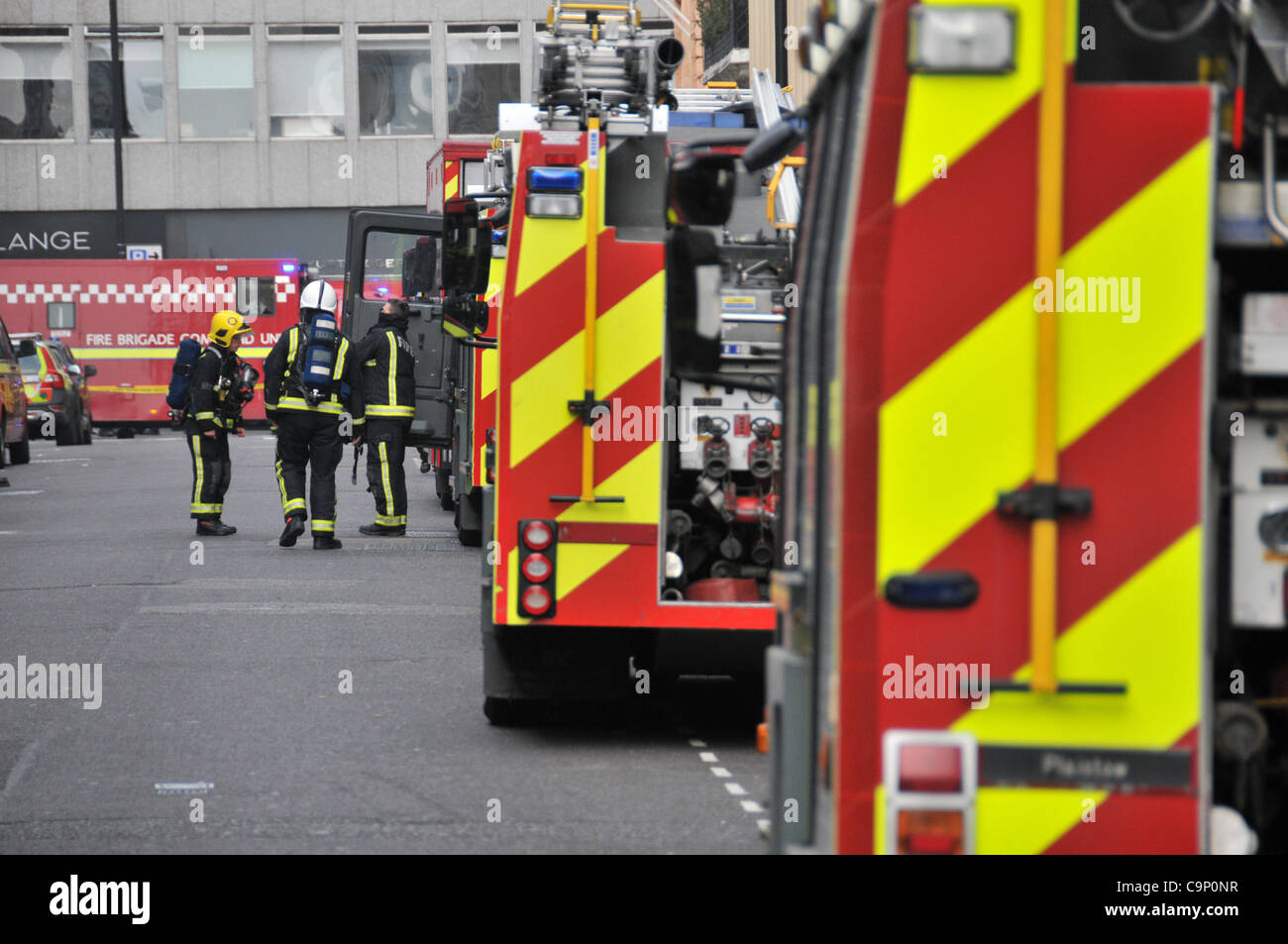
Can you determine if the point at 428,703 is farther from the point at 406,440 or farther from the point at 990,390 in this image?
the point at 406,440

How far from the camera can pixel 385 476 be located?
18203 mm

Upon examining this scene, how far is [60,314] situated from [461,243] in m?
35.0

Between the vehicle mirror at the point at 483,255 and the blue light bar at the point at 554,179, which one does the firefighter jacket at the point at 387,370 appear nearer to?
the vehicle mirror at the point at 483,255

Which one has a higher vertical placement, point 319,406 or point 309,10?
point 309,10

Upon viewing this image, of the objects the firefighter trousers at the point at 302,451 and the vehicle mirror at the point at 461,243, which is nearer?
the vehicle mirror at the point at 461,243

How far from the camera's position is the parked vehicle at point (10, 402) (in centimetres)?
2733

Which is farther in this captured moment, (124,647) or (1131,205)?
(124,647)

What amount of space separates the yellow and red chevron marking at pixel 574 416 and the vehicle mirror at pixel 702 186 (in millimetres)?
3465

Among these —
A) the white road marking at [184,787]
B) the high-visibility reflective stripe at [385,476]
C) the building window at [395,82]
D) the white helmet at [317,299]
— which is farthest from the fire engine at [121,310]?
the white road marking at [184,787]

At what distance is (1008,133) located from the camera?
3188 millimetres

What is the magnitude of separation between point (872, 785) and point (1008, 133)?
102 centimetres

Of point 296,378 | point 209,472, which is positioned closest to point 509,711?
point 296,378
